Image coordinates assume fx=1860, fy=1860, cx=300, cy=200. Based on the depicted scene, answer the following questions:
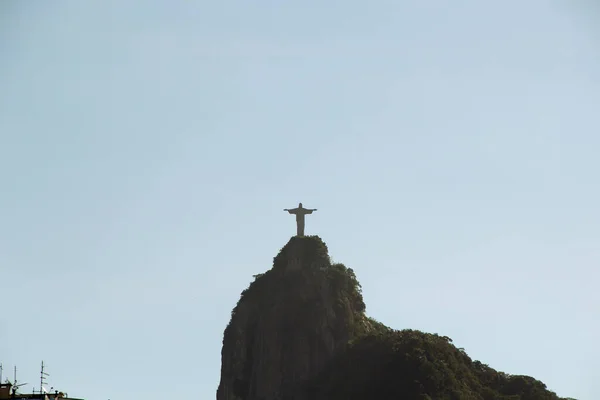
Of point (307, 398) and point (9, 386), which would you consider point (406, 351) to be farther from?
point (9, 386)

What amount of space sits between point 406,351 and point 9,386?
4824 centimetres


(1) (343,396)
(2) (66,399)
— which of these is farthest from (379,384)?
(2) (66,399)

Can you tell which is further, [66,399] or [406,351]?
[406,351]

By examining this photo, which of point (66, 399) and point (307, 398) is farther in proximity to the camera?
point (307, 398)

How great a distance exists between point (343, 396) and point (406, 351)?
27.6 feet

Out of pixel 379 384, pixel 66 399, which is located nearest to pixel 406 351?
pixel 379 384

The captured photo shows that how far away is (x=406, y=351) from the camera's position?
198 meters

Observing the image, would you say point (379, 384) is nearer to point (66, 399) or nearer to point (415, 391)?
point (415, 391)

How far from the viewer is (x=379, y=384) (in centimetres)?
19612

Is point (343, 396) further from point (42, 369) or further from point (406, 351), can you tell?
point (42, 369)

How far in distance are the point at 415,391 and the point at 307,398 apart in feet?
43.3

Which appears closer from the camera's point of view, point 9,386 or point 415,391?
point 9,386

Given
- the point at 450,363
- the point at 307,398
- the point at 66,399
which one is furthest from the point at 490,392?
the point at 66,399

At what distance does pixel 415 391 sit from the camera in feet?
633
